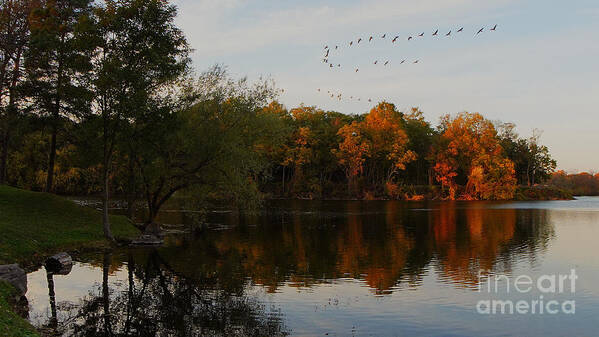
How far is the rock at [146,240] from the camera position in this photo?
35.5 meters

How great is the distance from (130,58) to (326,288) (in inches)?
831

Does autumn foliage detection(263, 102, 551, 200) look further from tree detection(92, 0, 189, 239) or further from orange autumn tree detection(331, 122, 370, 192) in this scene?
tree detection(92, 0, 189, 239)

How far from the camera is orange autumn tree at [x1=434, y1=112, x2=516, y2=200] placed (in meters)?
109

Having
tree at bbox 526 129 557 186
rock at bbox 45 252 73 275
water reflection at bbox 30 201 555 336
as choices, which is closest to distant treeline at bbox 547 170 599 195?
tree at bbox 526 129 557 186

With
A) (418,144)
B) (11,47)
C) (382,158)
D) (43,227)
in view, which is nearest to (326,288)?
(43,227)

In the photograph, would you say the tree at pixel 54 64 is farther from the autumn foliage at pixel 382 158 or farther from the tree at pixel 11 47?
the autumn foliage at pixel 382 158

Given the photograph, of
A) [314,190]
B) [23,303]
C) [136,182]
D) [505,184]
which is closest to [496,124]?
[505,184]

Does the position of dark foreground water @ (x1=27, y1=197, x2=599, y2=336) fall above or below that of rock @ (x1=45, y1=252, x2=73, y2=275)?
below

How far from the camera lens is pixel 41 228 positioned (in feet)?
102

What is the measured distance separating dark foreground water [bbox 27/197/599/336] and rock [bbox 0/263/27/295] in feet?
1.91

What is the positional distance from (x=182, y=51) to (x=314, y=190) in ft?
268

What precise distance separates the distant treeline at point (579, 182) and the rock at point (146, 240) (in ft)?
515

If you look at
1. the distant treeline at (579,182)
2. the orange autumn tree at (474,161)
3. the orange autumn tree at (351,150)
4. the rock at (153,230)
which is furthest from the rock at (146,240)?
the distant treeline at (579,182)

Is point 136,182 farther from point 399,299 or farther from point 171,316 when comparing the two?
point 399,299
